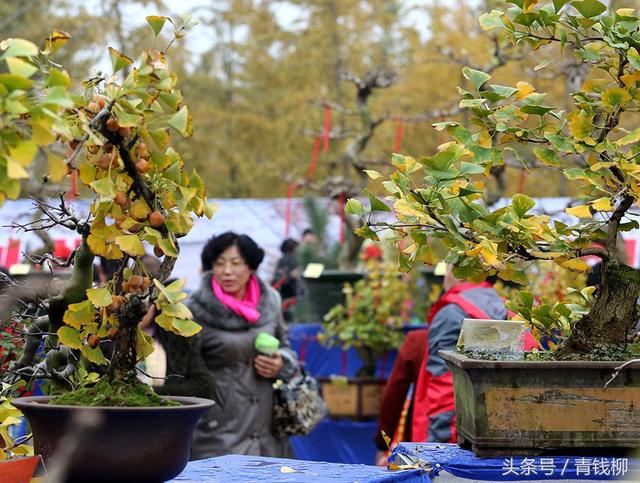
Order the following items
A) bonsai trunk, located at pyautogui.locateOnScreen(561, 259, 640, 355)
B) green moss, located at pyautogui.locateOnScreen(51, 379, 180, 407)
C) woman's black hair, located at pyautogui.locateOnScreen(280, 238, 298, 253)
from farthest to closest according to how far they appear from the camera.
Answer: woman's black hair, located at pyautogui.locateOnScreen(280, 238, 298, 253)
bonsai trunk, located at pyautogui.locateOnScreen(561, 259, 640, 355)
green moss, located at pyautogui.locateOnScreen(51, 379, 180, 407)

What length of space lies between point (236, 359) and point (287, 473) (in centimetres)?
263

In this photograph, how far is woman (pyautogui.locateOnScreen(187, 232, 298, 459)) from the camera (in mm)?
5066

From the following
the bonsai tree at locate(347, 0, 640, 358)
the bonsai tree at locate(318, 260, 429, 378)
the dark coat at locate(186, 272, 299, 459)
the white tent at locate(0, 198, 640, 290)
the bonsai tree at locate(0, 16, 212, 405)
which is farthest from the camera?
the white tent at locate(0, 198, 640, 290)

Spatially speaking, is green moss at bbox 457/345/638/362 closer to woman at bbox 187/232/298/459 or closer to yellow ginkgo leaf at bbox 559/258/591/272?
Result: yellow ginkgo leaf at bbox 559/258/591/272

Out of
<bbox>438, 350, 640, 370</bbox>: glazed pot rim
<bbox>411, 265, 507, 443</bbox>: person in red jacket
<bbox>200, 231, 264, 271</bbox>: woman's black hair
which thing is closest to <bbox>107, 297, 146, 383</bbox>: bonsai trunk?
<bbox>438, 350, 640, 370</bbox>: glazed pot rim

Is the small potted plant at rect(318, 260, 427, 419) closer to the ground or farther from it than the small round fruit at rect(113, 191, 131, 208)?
closer to the ground

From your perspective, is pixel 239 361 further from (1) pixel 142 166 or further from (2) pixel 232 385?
(1) pixel 142 166

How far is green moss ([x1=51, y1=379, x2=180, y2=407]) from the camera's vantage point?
2.04 m

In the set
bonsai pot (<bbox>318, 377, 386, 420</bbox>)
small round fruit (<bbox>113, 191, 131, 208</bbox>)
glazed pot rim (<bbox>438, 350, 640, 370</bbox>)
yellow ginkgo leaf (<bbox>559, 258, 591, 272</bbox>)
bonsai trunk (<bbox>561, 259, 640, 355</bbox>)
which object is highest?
small round fruit (<bbox>113, 191, 131, 208</bbox>)

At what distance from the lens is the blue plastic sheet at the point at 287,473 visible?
7.90 ft

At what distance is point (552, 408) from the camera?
2.56 meters

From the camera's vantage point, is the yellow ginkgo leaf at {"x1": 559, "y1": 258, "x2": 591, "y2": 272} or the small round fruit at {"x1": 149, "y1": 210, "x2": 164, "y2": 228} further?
the yellow ginkgo leaf at {"x1": 559, "y1": 258, "x2": 591, "y2": 272}

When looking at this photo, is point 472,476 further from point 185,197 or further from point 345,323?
point 345,323

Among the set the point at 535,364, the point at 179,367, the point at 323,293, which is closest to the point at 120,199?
the point at 535,364
